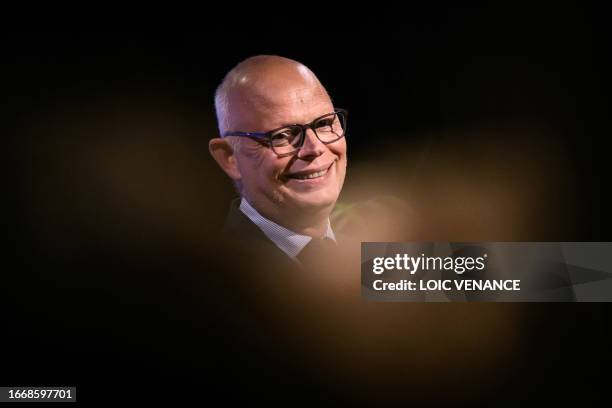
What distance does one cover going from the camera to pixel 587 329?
2.04 m

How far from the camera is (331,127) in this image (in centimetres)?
188

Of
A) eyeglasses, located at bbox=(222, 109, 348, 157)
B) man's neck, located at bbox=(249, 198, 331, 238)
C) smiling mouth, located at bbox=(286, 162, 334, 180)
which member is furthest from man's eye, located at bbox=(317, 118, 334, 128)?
man's neck, located at bbox=(249, 198, 331, 238)

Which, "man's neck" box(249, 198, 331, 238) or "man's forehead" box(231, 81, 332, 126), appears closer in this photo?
"man's forehead" box(231, 81, 332, 126)

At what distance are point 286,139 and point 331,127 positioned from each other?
0.17 meters

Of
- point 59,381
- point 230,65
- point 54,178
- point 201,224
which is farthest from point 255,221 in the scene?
point 59,381

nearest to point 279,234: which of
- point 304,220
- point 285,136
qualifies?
point 304,220

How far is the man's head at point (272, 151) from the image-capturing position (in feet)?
5.92

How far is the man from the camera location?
181 centimetres

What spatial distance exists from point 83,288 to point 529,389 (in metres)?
1.56

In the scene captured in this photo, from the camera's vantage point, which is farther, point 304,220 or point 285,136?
point 304,220

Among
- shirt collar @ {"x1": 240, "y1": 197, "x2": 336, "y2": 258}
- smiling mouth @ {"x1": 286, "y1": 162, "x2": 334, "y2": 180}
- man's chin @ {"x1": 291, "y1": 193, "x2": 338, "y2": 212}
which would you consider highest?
smiling mouth @ {"x1": 286, "y1": 162, "x2": 334, "y2": 180}

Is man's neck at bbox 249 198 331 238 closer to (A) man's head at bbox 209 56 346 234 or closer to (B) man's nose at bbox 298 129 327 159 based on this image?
(A) man's head at bbox 209 56 346 234

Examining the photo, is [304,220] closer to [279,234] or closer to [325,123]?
[279,234]

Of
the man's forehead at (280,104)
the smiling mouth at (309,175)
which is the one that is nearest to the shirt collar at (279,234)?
the smiling mouth at (309,175)
